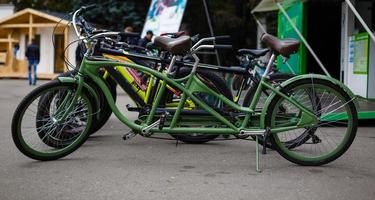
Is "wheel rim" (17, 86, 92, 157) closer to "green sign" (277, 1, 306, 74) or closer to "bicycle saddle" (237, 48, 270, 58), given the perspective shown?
"bicycle saddle" (237, 48, 270, 58)

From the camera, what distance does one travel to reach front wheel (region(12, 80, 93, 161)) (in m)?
5.07

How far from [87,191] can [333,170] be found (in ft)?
7.23

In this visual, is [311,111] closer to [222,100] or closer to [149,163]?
[222,100]

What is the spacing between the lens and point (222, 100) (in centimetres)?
529

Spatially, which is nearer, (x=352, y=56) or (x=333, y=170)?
(x=333, y=170)

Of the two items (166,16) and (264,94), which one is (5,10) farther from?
(264,94)

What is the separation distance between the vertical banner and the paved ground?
928 cm

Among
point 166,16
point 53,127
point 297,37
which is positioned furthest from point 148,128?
point 166,16

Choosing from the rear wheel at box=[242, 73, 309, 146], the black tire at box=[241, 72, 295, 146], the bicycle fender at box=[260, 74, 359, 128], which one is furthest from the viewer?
the black tire at box=[241, 72, 295, 146]

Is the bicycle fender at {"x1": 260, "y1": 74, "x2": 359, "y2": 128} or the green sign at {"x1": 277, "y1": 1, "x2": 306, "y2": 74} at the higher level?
the green sign at {"x1": 277, "y1": 1, "x2": 306, "y2": 74}

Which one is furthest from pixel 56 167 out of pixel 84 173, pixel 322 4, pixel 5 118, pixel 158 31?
pixel 158 31

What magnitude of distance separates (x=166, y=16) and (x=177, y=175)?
11563mm

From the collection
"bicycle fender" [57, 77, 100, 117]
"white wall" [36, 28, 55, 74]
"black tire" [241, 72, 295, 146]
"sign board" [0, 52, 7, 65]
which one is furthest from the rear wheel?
"sign board" [0, 52, 7, 65]

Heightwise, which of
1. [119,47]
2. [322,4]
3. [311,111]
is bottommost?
[311,111]
